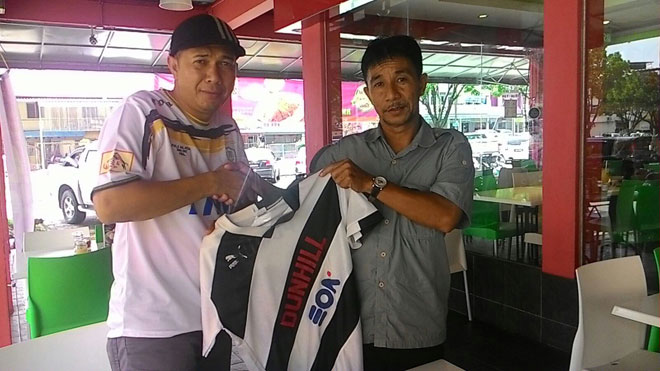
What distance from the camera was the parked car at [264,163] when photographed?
136 centimetres

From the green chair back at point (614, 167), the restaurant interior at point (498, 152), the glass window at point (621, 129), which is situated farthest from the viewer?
the green chair back at point (614, 167)

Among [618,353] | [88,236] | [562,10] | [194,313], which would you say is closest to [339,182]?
[194,313]

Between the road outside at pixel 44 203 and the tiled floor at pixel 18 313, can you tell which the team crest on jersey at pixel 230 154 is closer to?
the tiled floor at pixel 18 313

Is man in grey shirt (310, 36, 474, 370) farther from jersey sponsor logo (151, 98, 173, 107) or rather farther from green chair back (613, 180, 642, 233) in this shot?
green chair back (613, 180, 642, 233)

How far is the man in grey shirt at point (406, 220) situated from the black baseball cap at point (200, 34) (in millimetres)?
459

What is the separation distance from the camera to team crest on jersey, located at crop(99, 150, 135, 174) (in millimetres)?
1078

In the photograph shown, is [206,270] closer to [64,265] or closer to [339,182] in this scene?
[339,182]

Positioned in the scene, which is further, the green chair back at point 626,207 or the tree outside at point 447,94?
the tree outside at point 447,94

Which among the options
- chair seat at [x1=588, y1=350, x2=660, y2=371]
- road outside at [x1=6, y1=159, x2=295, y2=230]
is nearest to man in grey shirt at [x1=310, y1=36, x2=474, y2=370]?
chair seat at [x1=588, y1=350, x2=660, y2=371]

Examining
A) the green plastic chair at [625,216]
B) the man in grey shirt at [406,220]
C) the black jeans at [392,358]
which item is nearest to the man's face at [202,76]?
the man in grey shirt at [406,220]

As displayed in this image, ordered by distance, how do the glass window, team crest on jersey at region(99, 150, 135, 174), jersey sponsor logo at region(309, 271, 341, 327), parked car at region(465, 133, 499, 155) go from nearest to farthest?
team crest on jersey at region(99, 150, 135, 174) < jersey sponsor logo at region(309, 271, 341, 327) < the glass window < parked car at region(465, 133, 499, 155)

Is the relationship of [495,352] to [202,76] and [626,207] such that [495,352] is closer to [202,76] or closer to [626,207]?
[626,207]

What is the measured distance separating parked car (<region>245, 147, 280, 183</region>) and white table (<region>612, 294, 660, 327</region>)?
A: 60.4 inches

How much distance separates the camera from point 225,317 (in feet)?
4.09
